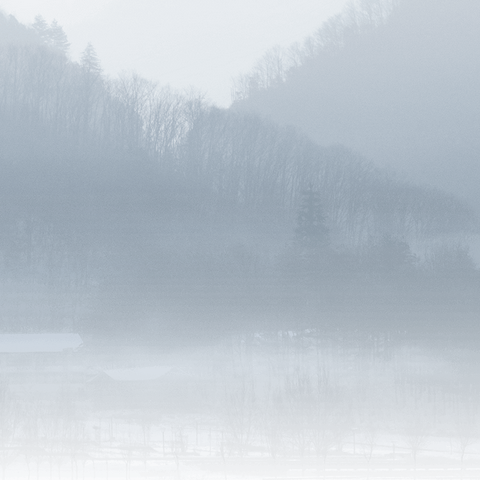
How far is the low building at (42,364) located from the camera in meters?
45.8

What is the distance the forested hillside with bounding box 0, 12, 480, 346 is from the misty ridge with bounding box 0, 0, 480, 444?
120mm

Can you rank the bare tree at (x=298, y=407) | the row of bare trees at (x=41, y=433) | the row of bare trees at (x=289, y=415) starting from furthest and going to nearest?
the bare tree at (x=298, y=407) < the row of bare trees at (x=289, y=415) < the row of bare trees at (x=41, y=433)

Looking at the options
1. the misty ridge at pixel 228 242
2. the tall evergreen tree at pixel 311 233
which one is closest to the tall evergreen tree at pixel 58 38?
the misty ridge at pixel 228 242

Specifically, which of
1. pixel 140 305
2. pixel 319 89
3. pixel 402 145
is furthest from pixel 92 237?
pixel 319 89

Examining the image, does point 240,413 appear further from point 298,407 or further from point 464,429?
point 464,429

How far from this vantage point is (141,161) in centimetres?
7025

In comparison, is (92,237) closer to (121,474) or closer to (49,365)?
(49,365)

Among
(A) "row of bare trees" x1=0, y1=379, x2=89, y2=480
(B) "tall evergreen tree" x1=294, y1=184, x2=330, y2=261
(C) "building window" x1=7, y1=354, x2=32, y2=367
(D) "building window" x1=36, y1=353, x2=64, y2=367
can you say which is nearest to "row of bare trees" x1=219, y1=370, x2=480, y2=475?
(A) "row of bare trees" x1=0, y1=379, x2=89, y2=480

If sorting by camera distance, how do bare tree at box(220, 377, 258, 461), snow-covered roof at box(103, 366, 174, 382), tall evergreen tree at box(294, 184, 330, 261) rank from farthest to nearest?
tall evergreen tree at box(294, 184, 330, 261) → snow-covered roof at box(103, 366, 174, 382) → bare tree at box(220, 377, 258, 461)

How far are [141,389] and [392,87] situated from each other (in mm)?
81049

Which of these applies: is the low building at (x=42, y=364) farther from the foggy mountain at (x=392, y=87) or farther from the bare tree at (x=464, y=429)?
the foggy mountain at (x=392, y=87)

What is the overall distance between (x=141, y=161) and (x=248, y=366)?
2513cm

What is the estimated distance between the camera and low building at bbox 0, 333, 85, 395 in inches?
1805

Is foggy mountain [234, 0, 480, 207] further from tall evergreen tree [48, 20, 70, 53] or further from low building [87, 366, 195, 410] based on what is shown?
low building [87, 366, 195, 410]
